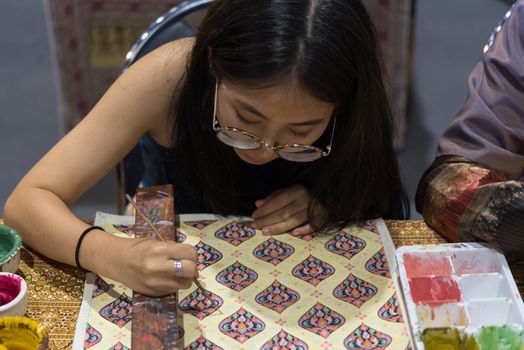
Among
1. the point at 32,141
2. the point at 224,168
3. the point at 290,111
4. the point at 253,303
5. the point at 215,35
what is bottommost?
the point at 32,141

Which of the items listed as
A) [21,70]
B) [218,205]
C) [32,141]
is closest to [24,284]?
[218,205]

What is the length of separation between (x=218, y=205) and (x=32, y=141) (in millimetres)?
1666

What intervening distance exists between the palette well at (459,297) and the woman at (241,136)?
0.21 metres

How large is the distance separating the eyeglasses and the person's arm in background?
10.0 inches

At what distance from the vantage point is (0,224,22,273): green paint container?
130 cm

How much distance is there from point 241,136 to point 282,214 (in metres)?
0.21

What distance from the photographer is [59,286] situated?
52.8 inches

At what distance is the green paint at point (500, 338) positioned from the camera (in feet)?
3.89

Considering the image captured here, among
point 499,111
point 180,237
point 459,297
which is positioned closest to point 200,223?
point 180,237

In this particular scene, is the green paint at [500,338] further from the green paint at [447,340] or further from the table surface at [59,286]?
the table surface at [59,286]

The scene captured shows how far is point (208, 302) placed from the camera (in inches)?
51.5

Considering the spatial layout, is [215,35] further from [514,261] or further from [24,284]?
[514,261]

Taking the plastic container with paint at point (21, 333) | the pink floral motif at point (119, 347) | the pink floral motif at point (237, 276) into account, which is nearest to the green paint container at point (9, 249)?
the plastic container with paint at point (21, 333)

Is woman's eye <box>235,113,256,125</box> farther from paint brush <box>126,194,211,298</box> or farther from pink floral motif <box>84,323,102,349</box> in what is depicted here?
pink floral motif <box>84,323,102,349</box>
